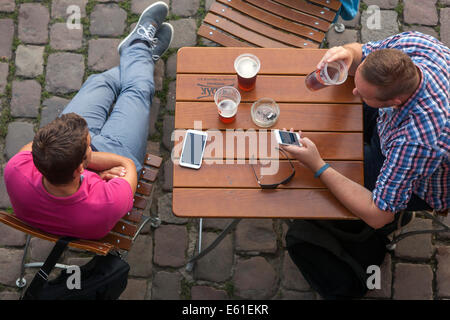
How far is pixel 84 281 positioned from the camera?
2.21 meters

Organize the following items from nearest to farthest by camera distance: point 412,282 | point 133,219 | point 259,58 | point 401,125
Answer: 1. point 401,125
2. point 259,58
3. point 133,219
4. point 412,282

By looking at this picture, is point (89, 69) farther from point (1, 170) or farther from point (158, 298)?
point (158, 298)

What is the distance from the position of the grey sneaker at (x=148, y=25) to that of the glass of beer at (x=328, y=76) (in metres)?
1.60

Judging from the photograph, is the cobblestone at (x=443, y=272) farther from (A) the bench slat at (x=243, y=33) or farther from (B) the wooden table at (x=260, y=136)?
(A) the bench slat at (x=243, y=33)

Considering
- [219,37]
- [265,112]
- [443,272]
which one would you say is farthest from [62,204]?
[443,272]

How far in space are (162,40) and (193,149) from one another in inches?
61.5

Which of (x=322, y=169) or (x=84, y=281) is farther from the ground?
(x=322, y=169)

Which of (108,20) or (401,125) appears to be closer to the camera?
(401,125)

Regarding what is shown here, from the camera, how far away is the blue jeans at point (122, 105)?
2.78m

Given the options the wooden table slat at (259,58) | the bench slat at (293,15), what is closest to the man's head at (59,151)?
the wooden table slat at (259,58)

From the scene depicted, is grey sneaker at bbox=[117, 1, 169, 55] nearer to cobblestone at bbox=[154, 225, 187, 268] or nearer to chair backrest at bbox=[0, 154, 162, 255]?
chair backrest at bbox=[0, 154, 162, 255]

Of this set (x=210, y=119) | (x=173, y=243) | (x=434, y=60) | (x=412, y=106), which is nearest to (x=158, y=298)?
(x=173, y=243)

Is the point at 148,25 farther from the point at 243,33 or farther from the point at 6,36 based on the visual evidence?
the point at 6,36

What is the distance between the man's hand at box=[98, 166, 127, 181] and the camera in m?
2.47
